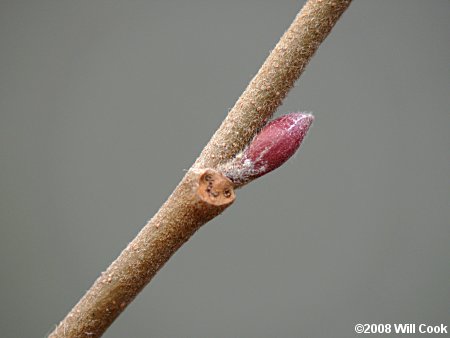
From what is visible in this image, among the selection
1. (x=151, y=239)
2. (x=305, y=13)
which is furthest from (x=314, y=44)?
(x=151, y=239)

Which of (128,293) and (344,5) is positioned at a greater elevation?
(344,5)

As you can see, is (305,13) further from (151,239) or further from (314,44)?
(151,239)

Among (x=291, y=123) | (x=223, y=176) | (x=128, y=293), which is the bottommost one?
(x=128, y=293)

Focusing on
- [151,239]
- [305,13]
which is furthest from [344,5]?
[151,239]
